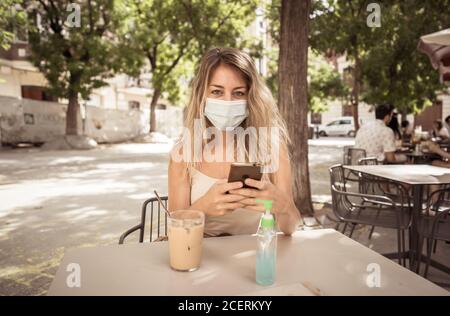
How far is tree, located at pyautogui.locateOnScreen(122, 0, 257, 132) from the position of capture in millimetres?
15992

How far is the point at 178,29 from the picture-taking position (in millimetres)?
17859

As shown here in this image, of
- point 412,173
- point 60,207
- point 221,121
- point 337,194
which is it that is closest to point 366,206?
point 337,194

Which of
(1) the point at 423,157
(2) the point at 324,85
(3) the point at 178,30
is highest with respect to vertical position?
(3) the point at 178,30

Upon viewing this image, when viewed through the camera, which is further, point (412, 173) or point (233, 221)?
point (412, 173)

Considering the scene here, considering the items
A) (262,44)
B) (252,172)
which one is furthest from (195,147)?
(262,44)

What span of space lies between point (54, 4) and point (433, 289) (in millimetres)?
17756

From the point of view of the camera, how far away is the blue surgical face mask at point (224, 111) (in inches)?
80.0

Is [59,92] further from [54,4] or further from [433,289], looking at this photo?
[433,289]

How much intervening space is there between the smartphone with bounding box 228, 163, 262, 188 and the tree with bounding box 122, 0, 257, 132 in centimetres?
1382

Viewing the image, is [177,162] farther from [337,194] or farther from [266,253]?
[337,194]

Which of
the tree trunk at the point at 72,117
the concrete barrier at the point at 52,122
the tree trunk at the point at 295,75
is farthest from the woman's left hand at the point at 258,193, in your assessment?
the tree trunk at the point at 72,117

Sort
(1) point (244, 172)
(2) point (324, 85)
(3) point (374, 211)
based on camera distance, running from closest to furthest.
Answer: (1) point (244, 172)
(3) point (374, 211)
(2) point (324, 85)

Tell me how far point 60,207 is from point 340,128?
25.8 m

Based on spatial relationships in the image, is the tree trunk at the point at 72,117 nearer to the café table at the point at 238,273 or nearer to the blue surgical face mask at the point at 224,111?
the blue surgical face mask at the point at 224,111
